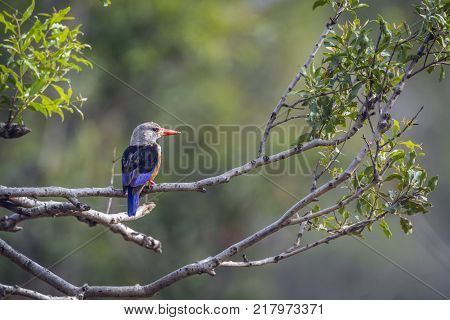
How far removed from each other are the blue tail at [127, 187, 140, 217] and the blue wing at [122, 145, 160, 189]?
0.66 ft

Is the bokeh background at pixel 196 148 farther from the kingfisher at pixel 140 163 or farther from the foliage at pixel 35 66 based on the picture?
the foliage at pixel 35 66

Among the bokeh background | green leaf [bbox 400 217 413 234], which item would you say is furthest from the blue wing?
the bokeh background

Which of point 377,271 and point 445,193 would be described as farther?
point 377,271

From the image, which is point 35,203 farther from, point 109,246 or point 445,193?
point 445,193

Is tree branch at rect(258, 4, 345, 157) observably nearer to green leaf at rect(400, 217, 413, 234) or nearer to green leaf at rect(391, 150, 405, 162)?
green leaf at rect(391, 150, 405, 162)

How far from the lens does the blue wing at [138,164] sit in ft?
19.8

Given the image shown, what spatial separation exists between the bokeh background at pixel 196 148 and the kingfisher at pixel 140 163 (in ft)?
13.2

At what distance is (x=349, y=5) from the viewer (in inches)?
201

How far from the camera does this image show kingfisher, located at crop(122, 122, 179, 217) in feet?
18.7

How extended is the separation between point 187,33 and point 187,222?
15.1 ft

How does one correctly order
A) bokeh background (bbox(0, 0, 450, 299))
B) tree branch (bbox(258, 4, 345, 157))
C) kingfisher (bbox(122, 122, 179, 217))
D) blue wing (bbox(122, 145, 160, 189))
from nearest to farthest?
tree branch (bbox(258, 4, 345, 157)) → kingfisher (bbox(122, 122, 179, 217)) → blue wing (bbox(122, 145, 160, 189)) → bokeh background (bbox(0, 0, 450, 299))

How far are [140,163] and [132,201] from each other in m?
0.92

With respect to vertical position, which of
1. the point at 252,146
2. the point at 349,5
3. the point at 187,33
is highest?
the point at 187,33
